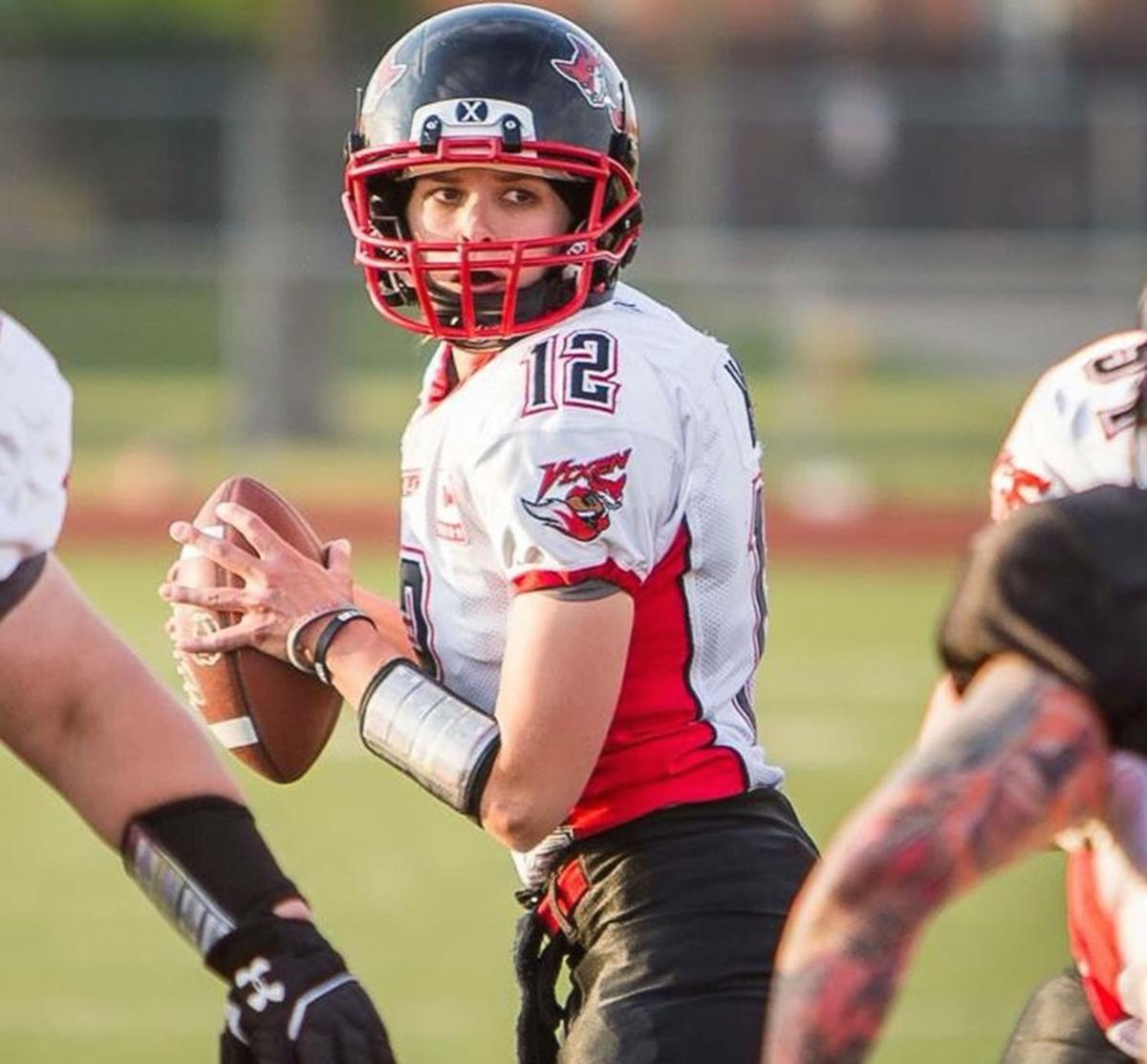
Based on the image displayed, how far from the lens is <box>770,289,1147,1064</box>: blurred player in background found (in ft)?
6.95

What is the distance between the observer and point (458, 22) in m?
3.33

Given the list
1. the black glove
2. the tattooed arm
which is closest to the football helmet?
the black glove

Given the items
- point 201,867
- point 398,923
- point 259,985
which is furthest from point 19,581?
point 398,923

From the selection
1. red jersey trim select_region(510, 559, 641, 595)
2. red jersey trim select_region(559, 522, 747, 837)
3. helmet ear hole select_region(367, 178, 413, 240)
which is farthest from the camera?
helmet ear hole select_region(367, 178, 413, 240)

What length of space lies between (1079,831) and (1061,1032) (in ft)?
2.84

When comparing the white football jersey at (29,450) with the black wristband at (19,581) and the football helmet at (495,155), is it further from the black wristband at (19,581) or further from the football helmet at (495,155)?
the football helmet at (495,155)

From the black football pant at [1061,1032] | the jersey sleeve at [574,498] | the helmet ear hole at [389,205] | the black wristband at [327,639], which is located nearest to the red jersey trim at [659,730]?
the jersey sleeve at [574,498]

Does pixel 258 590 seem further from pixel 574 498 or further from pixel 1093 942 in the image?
pixel 1093 942

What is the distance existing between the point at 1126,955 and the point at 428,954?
4.16 metres

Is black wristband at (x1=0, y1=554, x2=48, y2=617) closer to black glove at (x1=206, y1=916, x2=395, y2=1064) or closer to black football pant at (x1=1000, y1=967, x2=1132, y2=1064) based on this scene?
black glove at (x1=206, y1=916, x2=395, y2=1064)

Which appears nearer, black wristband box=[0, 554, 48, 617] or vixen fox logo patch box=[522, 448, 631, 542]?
black wristband box=[0, 554, 48, 617]

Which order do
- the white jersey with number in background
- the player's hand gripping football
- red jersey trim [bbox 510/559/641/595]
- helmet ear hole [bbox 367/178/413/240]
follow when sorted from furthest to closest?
helmet ear hole [bbox 367/178/413/240] < the player's hand gripping football < red jersey trim [bbox 510/559/641/595] < the white jersey with number in background

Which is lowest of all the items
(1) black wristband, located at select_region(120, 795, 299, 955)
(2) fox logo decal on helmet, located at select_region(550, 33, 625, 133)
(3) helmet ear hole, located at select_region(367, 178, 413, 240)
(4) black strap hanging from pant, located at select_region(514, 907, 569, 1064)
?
→ (4) black strap hanging from pant, located at select_region(514, 907, 569, 1064)

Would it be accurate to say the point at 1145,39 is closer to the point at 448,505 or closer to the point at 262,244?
the point at 262,244
